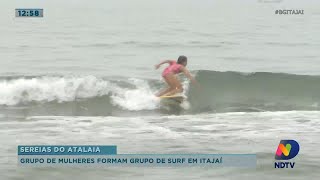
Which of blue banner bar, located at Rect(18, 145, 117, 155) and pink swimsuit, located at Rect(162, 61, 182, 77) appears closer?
blue banner bar, located at Rect(18, 145, 117, 155)

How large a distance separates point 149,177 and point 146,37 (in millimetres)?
1183

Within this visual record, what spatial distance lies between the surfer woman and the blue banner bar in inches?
30.1

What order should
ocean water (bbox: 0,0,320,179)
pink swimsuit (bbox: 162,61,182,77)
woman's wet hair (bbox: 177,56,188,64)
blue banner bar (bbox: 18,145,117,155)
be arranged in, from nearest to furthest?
blue banner bar (bbox: 18,145,117,155) → ocean water (bbox: 0,0,320,179) → pink swimsuit (bbox: 162,61,182,77) → woman's wet hair (bbox: 177,56,188,64)

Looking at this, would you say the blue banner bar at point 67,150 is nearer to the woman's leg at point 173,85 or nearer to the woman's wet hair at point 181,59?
the woman's leg at point 173,85

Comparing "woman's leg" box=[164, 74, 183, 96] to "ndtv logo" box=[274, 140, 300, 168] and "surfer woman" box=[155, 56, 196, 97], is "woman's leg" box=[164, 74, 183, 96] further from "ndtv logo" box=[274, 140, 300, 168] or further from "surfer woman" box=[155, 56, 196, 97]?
"ndtv logo" box=[274, 140, 300, 168]

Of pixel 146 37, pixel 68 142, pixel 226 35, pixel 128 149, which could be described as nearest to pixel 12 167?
pixel 68 142

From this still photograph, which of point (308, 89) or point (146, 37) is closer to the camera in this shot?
point (146, 37)

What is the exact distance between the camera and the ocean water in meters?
4.92

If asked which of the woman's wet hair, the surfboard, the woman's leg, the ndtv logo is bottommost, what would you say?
the ndtv logo

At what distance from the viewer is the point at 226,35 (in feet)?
17.2

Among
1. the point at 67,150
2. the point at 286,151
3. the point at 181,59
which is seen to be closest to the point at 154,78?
the point at 181,59

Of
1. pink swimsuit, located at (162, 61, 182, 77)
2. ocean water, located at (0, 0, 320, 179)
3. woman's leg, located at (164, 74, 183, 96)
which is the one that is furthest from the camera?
woman's leg, located at (164, 74, 183, 96)

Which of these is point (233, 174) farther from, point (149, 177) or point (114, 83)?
point (114, 83)

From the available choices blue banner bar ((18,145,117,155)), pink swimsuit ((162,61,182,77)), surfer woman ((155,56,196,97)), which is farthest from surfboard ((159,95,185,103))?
blue banner bar ((18,145,117,155))
